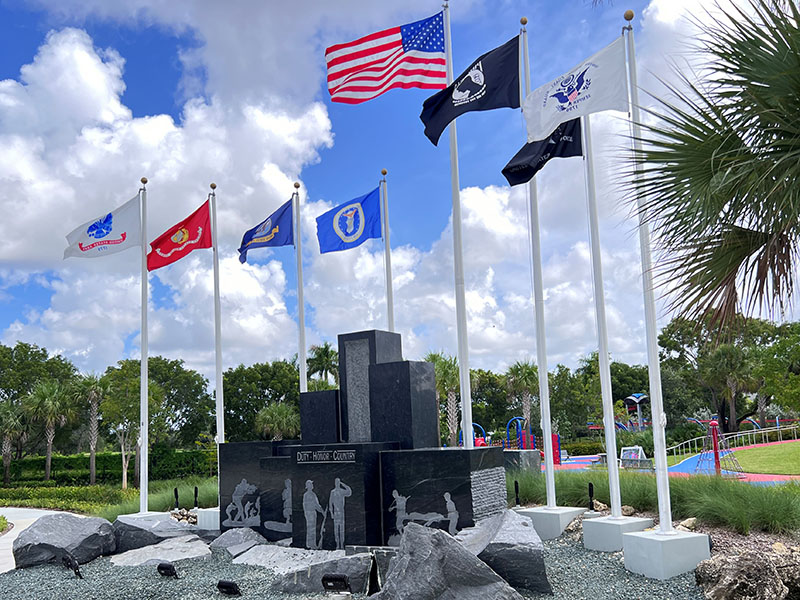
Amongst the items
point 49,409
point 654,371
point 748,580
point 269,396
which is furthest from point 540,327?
point 269,396

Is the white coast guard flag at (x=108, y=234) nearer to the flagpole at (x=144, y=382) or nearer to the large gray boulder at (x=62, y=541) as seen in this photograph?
the flagpole at (x=144, y=382)

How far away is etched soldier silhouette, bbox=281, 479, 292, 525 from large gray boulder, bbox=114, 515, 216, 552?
1811mm

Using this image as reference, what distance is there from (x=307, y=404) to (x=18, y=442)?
35.5 m

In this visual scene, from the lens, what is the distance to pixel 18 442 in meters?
42.6

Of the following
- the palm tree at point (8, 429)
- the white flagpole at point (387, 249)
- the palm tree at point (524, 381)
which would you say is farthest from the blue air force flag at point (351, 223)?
the palm tree at point (8, 429)

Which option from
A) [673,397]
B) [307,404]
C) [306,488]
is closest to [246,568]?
[306,488]

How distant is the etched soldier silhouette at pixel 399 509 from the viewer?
11.5 m

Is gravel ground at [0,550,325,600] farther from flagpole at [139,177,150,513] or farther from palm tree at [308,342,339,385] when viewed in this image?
palm tree at [308,342,339,385]

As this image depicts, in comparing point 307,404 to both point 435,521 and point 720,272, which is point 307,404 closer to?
point 435,521

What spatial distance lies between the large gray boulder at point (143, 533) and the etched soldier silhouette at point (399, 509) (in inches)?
187

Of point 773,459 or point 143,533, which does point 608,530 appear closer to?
point 143,533

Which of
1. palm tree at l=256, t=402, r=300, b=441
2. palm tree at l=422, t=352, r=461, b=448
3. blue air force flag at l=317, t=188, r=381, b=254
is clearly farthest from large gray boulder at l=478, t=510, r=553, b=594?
palm tree at l=256, t=402, r=300, b=441

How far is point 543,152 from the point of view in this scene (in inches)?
476

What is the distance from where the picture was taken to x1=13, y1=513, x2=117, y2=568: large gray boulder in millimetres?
12953
